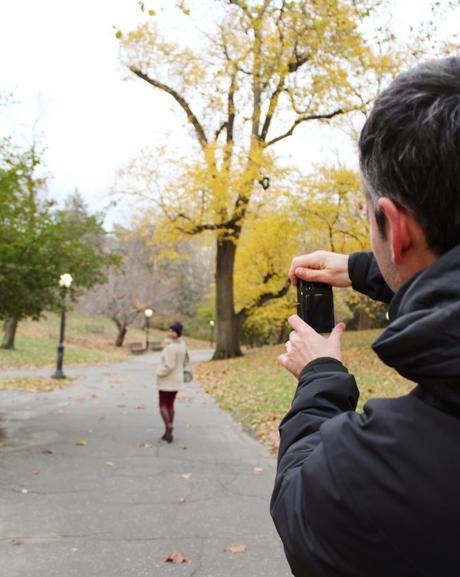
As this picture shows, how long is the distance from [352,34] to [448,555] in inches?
588

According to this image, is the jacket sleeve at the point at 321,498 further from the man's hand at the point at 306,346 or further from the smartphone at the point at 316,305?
the smartphone at the point at 316,305

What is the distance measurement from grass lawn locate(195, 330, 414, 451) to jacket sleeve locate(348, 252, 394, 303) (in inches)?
247

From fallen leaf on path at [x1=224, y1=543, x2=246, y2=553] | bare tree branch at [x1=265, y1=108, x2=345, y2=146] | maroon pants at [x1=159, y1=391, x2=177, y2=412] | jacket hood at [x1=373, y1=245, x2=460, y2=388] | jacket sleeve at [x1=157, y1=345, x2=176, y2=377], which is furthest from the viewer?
bare tree branch at [x1=265, y1=108, x2=345, y2=146]

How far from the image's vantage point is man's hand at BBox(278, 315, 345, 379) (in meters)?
1.26

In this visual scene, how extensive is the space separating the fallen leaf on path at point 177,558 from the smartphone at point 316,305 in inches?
126

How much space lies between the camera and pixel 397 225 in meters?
0.97

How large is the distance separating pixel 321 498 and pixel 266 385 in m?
12.5

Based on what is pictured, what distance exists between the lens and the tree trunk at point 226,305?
22.9 m

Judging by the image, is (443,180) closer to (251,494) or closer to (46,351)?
(251,494)

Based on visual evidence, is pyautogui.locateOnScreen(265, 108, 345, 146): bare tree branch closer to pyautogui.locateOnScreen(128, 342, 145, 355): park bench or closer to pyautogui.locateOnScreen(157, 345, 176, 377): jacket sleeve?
pyautogui.locateOnScreen(157, 345, 176, 377): jacket sleeve

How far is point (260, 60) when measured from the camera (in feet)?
51.6

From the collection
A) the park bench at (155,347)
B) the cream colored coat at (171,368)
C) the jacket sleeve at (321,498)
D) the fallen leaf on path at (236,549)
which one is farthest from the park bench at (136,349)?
the jacket sleeve at (321,498)

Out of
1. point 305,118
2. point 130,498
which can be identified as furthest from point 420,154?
point 305,118

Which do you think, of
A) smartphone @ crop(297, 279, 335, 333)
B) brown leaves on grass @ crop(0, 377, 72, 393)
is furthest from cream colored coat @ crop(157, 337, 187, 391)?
smartphone @ crop(297, 279, 335, 333)
